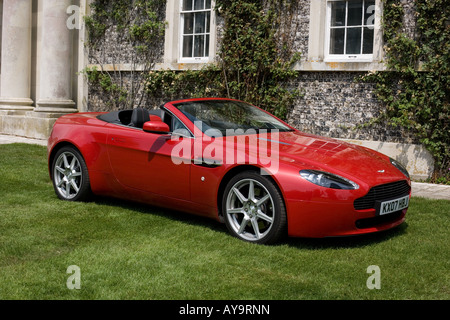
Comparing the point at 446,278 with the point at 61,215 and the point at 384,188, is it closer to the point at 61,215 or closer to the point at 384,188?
the point at 384,188

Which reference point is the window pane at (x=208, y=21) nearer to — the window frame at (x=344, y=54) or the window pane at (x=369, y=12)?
the window frame at (x=344, y=54)

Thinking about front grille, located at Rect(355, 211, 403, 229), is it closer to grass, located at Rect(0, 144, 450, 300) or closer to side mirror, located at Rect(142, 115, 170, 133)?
grass, located at Rect(0, 144, 450, 300)

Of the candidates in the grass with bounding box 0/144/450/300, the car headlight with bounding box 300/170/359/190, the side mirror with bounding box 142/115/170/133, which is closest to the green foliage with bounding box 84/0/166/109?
the grass with bounding box 0/144/450/300

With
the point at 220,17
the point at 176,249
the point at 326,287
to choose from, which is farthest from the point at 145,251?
the point at 220,17

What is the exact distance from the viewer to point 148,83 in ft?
43.5

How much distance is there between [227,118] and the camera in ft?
20.5

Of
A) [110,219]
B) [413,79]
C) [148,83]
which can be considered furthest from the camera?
[148,83]

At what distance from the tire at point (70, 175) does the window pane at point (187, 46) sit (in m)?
6.52

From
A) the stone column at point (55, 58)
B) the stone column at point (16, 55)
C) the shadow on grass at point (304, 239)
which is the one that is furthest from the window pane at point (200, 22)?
the shadow on grass at point (304, 239)

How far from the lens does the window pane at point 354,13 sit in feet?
34.3

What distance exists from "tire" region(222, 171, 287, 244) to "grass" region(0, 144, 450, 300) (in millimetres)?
135

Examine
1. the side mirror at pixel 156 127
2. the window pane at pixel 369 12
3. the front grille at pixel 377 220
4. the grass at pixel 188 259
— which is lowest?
the grass at pixel 188 259

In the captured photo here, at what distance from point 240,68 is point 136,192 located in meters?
5.89

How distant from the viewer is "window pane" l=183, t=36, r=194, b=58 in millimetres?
13008
